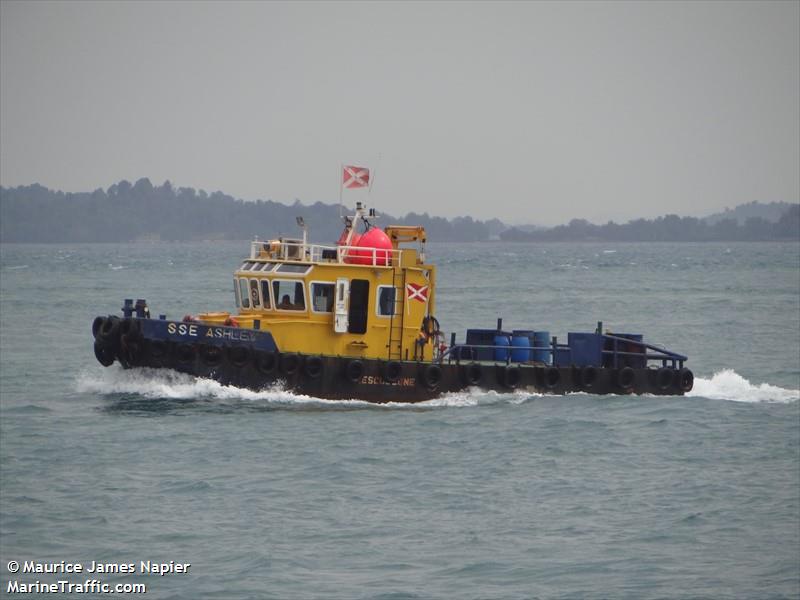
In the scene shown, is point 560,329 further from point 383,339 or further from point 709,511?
point 709,511

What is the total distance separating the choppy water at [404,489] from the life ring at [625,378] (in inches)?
12.1

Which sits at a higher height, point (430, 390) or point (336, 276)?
point (336, 276)

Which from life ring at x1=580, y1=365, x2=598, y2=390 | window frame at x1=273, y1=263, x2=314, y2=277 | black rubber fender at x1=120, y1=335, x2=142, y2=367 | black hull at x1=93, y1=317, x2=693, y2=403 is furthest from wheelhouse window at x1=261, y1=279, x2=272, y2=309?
life ring at x1=580, y1=365, x2=598, y2=390

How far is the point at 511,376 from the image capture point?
27.0 meters

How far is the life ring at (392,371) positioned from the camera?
25.8m

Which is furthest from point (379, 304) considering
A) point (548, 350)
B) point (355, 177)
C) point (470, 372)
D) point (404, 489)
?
point (404, 489)

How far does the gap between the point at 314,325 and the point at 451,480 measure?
6.72m

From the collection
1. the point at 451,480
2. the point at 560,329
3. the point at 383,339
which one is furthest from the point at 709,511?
the point at 560,329

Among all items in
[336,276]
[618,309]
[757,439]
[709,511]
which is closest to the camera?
[709,511]

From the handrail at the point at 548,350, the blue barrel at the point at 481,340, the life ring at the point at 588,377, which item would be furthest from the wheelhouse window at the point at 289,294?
the life ring at the point at 588,377

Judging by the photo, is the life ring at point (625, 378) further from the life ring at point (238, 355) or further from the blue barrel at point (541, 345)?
the life ring at point (238, 355)

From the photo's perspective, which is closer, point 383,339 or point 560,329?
point 383,339

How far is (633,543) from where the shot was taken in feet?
55.9

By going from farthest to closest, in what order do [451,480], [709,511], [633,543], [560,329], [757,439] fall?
[560,329], [757,439], [451,480], [709,511], [633,543]
